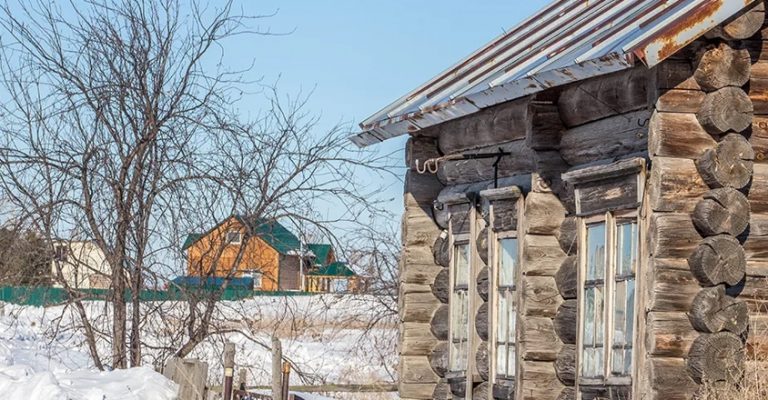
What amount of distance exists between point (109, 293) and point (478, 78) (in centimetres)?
602

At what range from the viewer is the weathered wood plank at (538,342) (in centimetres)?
1095

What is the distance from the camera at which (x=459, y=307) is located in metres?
13.3

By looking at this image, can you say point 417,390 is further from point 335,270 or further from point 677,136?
point 677,136

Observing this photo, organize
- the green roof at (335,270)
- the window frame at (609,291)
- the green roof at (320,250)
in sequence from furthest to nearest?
the green roof at (335,270), the green roof at (320,250), the window frame at (609,291)

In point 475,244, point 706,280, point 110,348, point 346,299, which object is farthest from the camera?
point 346,299

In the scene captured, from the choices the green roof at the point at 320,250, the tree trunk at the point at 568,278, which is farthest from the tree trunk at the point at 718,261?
the green roof at the point at 320,250

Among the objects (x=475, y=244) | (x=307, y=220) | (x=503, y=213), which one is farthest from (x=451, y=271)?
(x=307, y=220)

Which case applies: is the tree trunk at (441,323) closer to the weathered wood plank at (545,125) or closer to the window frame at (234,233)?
the weathered wood plank at (545,125)

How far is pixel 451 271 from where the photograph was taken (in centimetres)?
1338

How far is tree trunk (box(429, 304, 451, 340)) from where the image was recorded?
13820 mm

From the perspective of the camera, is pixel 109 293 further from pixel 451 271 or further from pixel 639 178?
pixel 639 178

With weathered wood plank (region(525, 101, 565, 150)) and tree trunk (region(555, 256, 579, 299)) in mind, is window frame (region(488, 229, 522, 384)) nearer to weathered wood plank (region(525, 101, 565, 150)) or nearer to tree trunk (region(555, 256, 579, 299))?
tree trunk (region(555, 256, 579, 299))

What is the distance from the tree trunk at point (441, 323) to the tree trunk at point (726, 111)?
18.0 feet

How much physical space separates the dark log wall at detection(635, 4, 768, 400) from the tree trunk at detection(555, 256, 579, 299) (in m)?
1.77
